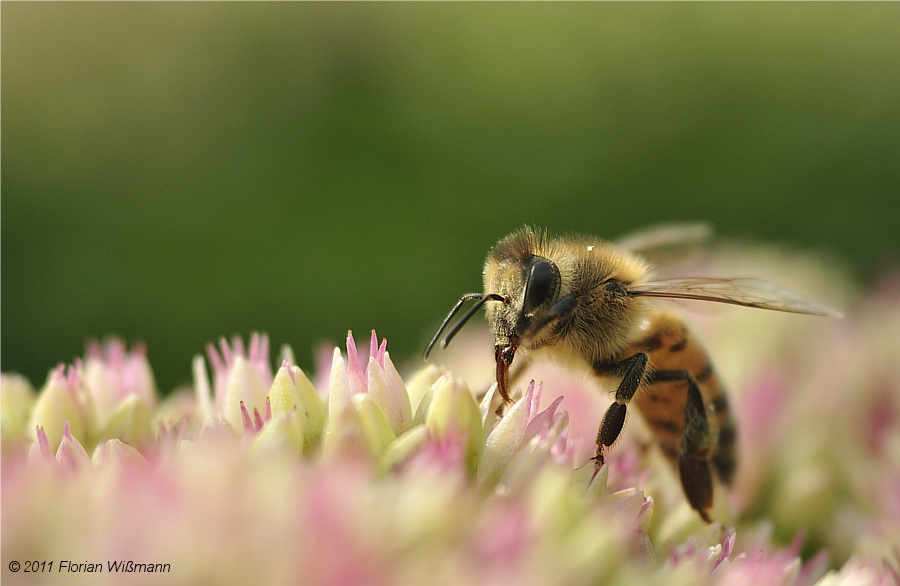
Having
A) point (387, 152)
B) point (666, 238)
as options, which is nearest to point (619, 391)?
point (666, 238)

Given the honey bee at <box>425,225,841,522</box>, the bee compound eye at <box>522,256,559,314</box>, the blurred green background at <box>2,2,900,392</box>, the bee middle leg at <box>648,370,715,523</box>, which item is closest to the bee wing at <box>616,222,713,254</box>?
the honey bee at <box>425,225,841,522</box>

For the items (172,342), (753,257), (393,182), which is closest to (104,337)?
(172,342)

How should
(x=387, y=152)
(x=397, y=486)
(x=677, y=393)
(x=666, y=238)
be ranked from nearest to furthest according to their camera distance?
1. (x=397, y=486)
2. (x=677, y=393)
3. (x=666, y=238)
4. (x=387, y=152)

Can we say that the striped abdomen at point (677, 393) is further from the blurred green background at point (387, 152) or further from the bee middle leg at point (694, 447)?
the blurred green background at point (387, 152)

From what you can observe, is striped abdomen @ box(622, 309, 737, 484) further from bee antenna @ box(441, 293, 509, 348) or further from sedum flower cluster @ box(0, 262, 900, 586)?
bee antenna @ box(441, 293, 509, 348)

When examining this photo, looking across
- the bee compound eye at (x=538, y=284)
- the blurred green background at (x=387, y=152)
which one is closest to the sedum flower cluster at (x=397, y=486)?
the bee compound eye at (x=538, y=284)

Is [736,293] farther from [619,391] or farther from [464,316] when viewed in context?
[464,316]

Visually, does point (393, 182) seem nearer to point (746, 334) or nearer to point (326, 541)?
point (746, 334)

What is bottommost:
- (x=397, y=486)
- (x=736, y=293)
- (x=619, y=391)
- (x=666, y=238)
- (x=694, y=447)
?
(x=397, y=486)
